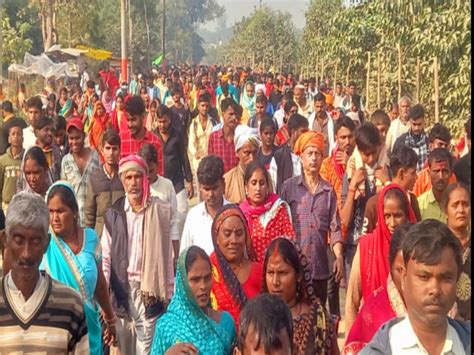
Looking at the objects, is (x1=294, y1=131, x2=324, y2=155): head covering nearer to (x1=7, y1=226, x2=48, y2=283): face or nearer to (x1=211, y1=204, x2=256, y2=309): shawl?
(x1=211, y1=204, x2=256, y2=309): shawl

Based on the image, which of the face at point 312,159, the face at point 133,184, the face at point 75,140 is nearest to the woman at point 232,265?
the face at point 133,184

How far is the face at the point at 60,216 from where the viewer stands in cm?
604

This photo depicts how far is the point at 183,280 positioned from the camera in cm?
517

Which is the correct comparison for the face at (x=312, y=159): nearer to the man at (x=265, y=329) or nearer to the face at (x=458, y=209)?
the face at (x=458, y=209)

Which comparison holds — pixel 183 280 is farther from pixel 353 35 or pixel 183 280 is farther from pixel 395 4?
pixel 353 35

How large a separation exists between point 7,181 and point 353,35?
16.2 metres

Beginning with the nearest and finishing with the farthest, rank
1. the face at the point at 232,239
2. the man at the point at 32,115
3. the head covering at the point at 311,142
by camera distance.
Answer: the face at the point at 232,239 < the head covering at the point at 311,142 < the man at the point at 32,115

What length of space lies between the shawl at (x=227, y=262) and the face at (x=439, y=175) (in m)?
1.86

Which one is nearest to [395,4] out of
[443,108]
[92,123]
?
[443,108]

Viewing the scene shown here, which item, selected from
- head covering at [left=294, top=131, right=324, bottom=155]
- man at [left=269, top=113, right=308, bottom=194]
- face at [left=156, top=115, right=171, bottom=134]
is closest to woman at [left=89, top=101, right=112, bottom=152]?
face at [left=156, top=115, right=171, bottom=134]

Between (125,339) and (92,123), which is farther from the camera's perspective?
(92,123)

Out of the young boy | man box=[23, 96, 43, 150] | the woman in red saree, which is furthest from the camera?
man box=[23, 96, 43, 150]

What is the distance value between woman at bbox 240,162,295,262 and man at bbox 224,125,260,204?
1389 millimetres

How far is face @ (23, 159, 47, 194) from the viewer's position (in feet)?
24.6
